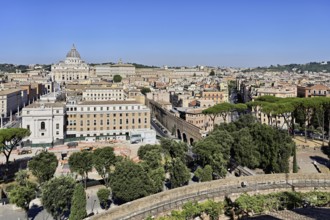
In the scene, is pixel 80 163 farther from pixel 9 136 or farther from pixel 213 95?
pixel 213 95

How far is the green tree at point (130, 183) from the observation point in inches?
903

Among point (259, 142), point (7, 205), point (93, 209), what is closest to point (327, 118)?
point (259, 142)

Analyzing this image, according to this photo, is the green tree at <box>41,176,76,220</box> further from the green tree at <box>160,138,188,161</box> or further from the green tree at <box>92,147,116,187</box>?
the green tree at <box>160,138,188,161</box>

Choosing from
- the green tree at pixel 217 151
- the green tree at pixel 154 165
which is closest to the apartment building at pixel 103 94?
the green tree at pixel 154 165

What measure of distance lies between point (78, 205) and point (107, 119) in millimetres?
32198

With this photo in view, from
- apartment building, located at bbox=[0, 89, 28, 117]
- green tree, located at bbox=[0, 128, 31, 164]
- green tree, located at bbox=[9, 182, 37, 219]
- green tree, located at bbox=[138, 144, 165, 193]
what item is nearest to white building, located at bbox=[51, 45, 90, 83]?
apartment building, located at bbox=[0, 89, 28, 117]

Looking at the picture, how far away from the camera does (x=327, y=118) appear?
50.5m

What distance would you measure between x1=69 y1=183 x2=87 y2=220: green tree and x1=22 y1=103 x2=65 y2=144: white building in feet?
97.3

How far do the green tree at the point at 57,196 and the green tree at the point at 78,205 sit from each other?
155 centimetres

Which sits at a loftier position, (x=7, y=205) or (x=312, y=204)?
(x=312, y=204)

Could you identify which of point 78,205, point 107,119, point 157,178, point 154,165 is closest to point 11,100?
point 107,119

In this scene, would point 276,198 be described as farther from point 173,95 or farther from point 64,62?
point 64,62

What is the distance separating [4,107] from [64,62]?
72344 mm

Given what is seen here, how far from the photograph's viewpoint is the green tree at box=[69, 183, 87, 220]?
19.8 metres
